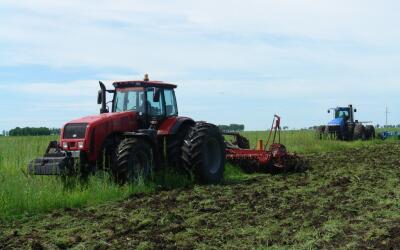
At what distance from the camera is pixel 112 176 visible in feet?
33.4

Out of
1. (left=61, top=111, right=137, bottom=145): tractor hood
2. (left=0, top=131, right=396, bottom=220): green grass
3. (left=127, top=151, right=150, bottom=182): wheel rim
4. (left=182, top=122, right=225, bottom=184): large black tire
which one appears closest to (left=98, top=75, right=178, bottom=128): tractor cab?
(left=61, top=111, right=137, bottom=145): tractor hood

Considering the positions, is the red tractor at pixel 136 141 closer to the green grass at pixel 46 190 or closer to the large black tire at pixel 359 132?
the green grass at pixel 46 190

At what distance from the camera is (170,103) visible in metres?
12.2

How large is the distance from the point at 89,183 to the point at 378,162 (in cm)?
958

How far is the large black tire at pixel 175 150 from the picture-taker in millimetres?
11523

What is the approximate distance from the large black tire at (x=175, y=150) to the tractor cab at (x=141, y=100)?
48cm

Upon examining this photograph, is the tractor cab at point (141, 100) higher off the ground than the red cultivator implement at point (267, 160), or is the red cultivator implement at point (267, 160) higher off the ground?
the tractor cab at point (141, 100)

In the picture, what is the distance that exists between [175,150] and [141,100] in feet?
4.09

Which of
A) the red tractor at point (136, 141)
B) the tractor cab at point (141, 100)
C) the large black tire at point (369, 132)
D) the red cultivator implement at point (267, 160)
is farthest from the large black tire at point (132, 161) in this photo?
the large black tire at point (369, 132)

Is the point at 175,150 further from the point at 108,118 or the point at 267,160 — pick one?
the point at 267,160

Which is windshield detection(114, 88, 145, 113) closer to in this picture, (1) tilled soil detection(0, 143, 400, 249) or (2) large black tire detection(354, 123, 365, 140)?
(1) tilled soil detection(0, 143, 400, 249)

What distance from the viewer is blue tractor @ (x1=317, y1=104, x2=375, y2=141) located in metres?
29.6

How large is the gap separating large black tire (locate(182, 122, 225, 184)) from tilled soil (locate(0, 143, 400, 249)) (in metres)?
0.64

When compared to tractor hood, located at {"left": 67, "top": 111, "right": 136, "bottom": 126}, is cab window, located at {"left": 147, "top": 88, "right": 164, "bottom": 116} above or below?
above
